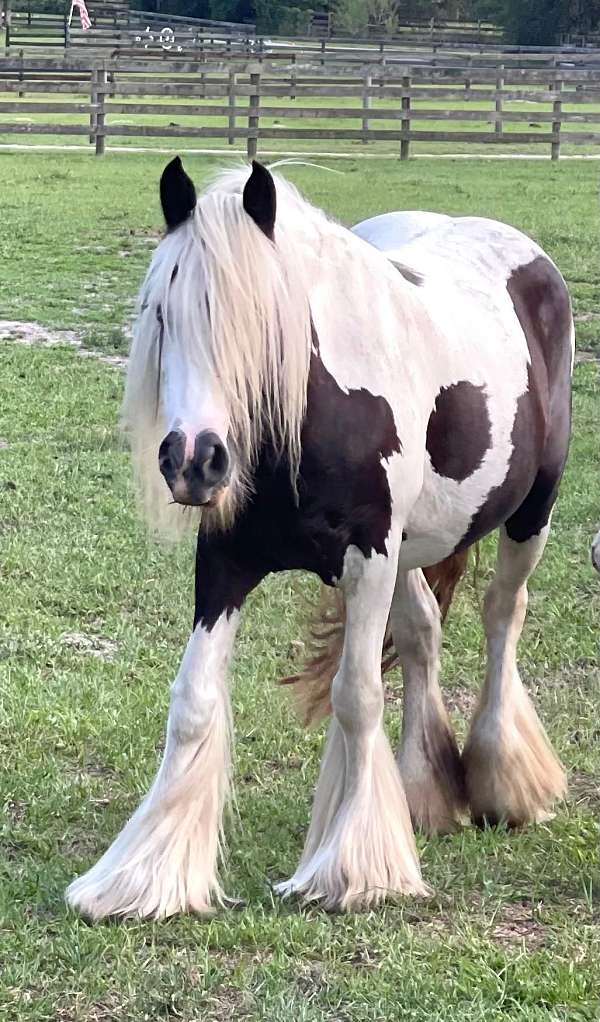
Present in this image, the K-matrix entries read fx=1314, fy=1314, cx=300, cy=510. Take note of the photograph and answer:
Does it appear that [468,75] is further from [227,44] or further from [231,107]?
[227,44]

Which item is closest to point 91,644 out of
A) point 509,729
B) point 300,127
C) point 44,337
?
point 509,729

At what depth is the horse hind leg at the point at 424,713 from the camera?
3.62m

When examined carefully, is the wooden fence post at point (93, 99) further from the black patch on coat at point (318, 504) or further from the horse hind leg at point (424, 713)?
the black patch on coat at point (318, 504)

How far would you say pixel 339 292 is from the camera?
2.98 m

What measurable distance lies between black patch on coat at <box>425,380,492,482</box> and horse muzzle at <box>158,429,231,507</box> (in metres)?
0.80

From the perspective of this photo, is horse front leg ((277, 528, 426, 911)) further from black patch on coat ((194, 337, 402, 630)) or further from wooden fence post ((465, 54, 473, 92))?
wooden fence post ((465, 54, 473, 92))

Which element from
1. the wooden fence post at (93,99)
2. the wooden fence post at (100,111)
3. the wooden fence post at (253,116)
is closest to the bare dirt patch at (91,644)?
the wooden fence post at (253,116)

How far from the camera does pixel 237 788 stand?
12.1ft

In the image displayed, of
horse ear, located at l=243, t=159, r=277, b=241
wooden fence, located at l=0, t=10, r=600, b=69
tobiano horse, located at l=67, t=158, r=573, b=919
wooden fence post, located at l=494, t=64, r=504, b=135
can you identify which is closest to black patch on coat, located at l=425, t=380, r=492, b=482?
tobiano horse, located at l=67, t=158, r=573, b=919

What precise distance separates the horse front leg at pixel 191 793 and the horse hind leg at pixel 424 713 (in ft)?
2.39

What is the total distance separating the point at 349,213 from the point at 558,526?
8371 millimetres

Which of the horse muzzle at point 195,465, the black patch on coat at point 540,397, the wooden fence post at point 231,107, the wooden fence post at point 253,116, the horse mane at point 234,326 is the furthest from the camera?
the wooden fence post at point 231,107

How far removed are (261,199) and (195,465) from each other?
597mm

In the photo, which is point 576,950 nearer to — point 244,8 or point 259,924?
point 259,924
